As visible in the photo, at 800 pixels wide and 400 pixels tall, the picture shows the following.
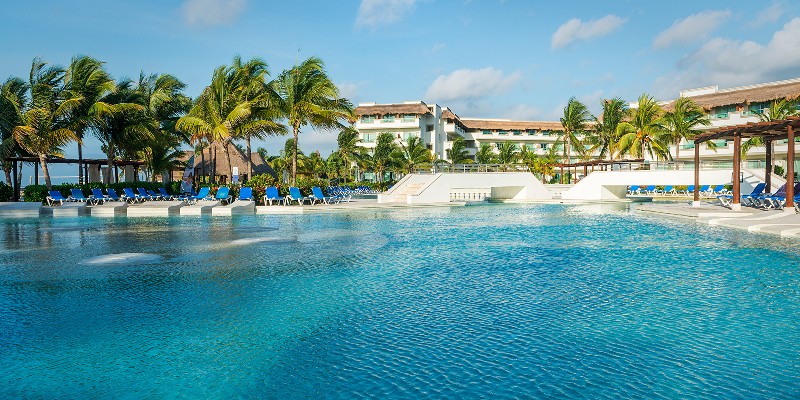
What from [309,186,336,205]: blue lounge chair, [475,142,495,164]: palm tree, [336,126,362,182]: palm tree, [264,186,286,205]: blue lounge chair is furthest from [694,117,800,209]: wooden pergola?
[475,142,495,164]: palm tree

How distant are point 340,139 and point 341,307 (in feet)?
→ 138

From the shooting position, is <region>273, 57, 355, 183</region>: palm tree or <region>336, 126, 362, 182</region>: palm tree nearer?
<region>273, 57, 355, 183</region>: palm tree

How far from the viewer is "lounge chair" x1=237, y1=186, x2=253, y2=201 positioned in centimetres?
2281

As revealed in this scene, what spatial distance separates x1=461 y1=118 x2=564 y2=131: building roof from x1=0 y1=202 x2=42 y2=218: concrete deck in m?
51.4

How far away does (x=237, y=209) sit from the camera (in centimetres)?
2075

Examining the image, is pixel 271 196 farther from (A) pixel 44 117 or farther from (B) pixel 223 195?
(A) pixel 44 117

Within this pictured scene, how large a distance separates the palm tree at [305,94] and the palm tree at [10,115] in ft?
37.6

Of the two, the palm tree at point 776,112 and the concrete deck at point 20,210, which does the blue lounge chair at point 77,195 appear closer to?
the concrete deck at point 20,210

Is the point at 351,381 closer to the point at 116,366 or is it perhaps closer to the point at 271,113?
the point at 116,366

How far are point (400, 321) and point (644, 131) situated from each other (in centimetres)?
3817

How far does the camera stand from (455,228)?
16.0m

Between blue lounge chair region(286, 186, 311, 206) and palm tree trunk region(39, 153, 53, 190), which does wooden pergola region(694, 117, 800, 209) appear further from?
palm tree trunk region(39, 153, 53, 190)

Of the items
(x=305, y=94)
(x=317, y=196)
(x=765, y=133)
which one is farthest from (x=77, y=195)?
(x=765, y=133)

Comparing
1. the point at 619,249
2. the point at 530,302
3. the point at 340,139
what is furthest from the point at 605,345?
the point at 340,139
